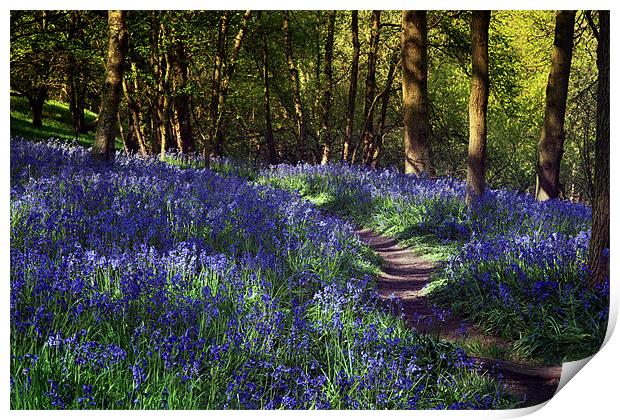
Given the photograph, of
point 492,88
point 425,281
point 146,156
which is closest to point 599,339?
point 425,281

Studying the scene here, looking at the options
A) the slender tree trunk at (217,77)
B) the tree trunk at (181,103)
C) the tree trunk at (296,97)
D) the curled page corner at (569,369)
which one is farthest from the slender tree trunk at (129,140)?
the curled page corner at (569,369)

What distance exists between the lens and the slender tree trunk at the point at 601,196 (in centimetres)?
467

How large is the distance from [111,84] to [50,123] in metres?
0.87

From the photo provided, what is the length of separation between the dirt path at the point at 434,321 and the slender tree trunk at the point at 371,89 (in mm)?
6510

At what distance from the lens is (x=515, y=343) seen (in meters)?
4.39

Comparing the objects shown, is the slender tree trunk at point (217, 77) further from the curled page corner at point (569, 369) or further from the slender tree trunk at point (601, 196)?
the curled page corner at point (569, 369)

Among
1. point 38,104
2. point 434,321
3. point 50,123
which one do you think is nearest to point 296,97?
point 50,123

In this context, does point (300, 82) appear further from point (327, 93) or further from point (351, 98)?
point (351, 98)

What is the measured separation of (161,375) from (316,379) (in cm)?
78

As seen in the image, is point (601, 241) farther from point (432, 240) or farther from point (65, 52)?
point (65, 52)

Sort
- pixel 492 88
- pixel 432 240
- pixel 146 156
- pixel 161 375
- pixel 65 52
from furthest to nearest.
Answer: pixel 492 88
pixel 146 156
pixel 432 240
pixel 65 52
pixel 161 375

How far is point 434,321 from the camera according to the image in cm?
484

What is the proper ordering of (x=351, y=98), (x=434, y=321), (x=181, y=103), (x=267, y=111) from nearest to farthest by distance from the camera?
(x=434, y=321)
(x=181, y=103)
(x=267, y=111)
(x=351, y=98)

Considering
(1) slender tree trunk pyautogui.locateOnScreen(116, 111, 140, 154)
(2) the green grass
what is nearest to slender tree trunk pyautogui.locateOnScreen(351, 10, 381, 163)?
(1) slender tree trunk pyautogui.locateOnScreen(116, 111, 140, 154)
